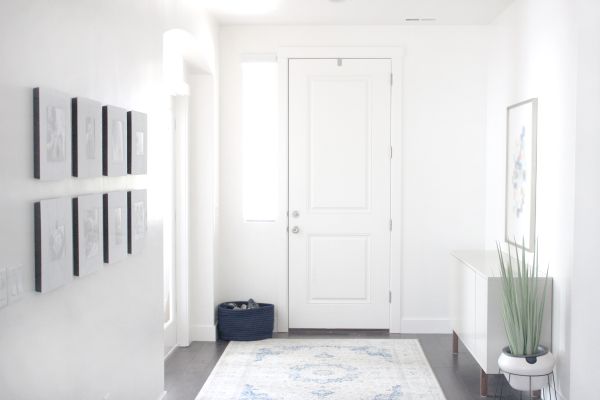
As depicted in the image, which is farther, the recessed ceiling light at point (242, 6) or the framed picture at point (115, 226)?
the recessed ceiling light at point (242, 6)

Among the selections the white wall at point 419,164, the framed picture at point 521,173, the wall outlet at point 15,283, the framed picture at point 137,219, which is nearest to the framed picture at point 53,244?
the wall outlet at point 15,283

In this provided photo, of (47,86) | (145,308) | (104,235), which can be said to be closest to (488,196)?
(145,308)

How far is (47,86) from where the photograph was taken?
210 centimetres

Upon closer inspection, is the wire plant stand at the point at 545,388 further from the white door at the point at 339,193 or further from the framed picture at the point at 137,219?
the framed picture at the point at 137,219

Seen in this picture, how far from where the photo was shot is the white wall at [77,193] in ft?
6.16

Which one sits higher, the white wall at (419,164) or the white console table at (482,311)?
the white wall at (419,164)

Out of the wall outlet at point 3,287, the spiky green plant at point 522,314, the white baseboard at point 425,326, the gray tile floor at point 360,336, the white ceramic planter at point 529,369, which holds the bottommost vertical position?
the gray tile floor at point 360,336

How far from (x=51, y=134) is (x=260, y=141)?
343 cm

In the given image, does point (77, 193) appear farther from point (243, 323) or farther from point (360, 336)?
point (360, 336)

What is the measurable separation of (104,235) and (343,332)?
3181 mm

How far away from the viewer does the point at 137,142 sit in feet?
9.90

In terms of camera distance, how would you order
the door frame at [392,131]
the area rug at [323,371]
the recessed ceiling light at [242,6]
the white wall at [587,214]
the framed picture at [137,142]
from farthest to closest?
the door frame at [392,131] < the recessed ceiling light at [242,6] < the area rug at [323,371] < the white wall at [587,214] < the framed picture at [137,142]

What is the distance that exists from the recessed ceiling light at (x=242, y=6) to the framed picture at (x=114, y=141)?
2049 millimetres

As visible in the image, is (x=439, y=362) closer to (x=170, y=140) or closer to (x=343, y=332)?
(x=343, y=332)
